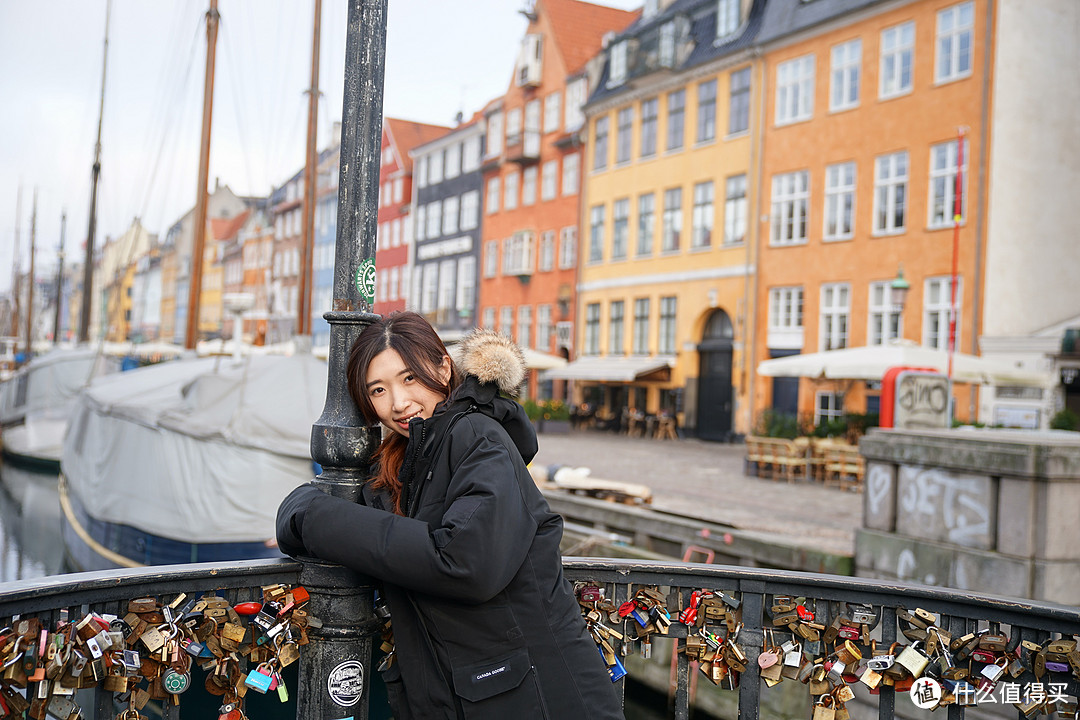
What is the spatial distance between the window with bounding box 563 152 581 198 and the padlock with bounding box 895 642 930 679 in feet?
109

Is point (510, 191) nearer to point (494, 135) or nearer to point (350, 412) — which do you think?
point (494, 135)

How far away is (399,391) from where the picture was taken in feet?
7.83

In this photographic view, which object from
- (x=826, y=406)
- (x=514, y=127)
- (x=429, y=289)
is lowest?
(x=826, y=406)

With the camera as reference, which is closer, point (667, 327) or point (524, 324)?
point (667, 327)

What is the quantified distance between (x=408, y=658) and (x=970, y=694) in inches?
63.3

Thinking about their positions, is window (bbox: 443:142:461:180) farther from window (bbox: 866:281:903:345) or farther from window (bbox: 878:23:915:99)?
window (bbox: 866:281:903:345)

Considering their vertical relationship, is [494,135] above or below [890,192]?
above

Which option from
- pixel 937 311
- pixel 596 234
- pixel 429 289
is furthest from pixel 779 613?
pixel 429 289

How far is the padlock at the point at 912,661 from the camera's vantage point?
110 inches

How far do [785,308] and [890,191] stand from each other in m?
4.10

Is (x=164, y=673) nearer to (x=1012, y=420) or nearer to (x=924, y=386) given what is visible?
(x=924, y=386)

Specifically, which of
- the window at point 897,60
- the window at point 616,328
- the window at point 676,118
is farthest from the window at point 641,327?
the window at point 897,60

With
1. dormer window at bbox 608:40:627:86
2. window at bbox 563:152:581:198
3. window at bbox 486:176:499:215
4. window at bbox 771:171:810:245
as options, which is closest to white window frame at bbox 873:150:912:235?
window at bbox 771:171:810:245

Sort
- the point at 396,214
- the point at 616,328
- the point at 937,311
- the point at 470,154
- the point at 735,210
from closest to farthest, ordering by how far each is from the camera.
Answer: the point at 937,311 → the point at 735,210 → the point at 616,328 → the point at 470,154 → the point at 396,214
